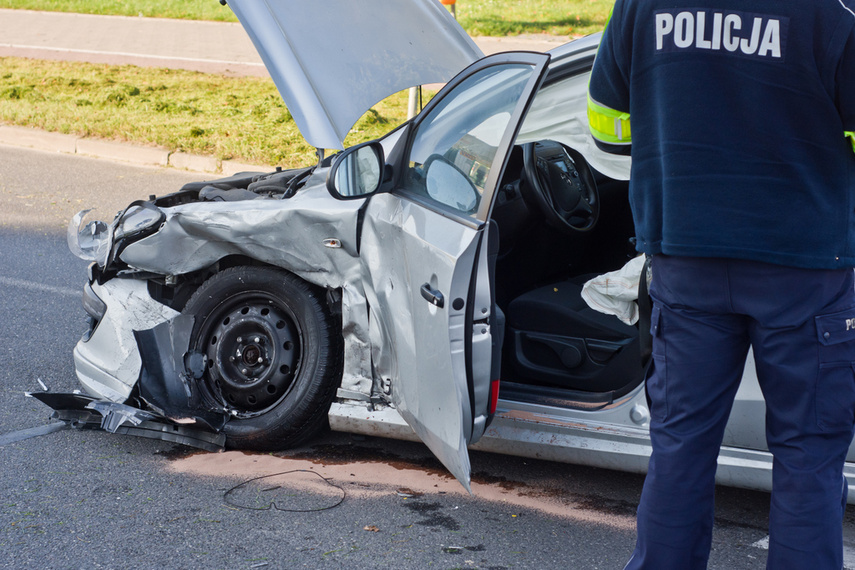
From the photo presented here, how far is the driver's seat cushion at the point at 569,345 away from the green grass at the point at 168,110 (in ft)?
17.1

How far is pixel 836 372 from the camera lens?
1960 millimetres

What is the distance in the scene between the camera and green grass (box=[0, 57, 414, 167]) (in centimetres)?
896

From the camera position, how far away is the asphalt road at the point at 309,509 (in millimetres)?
2795

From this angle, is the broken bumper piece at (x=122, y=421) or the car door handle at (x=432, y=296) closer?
the car door handle at (x=432, y=296)

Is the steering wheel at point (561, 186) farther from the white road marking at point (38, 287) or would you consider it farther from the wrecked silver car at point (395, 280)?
the white road marking at point (38, 287)

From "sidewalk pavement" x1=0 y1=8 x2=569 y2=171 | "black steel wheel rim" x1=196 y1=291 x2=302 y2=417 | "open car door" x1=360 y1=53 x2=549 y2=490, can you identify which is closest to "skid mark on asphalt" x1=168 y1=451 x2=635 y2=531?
"black steel wheel rim" x1=196 y1=291 x2=302 y2=417

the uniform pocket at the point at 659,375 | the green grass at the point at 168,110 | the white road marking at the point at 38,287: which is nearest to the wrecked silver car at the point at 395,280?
the uniform pocket at the point at 659,375

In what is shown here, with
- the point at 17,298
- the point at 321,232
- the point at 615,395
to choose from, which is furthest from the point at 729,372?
the point at 17,298

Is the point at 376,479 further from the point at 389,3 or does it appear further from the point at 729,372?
the point at 389,3

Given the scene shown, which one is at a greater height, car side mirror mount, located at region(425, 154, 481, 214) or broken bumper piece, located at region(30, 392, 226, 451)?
car side mirror mount, located at region(425, 154, 481, 214)

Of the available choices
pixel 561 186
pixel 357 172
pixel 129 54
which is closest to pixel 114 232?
pixel 357 172

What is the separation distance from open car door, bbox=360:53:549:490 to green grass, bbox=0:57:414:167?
5.45m

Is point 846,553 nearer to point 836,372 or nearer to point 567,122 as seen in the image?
point 836,372

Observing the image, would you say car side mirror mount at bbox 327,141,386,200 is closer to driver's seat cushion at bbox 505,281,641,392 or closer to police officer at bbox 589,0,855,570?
driver's seat cushion at bbox 505,281,641,392
